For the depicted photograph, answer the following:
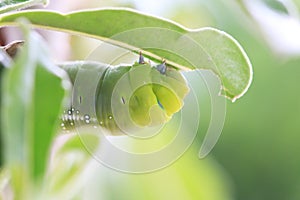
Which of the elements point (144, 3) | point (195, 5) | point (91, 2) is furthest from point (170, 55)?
point (195, 5)

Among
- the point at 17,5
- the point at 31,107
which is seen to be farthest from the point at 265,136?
the point at 31,107

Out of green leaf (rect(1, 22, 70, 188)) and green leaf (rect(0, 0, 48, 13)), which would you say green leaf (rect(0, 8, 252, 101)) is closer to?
green leaf (rect(0, 0, 48, 13))

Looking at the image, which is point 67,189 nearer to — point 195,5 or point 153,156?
point 153,156

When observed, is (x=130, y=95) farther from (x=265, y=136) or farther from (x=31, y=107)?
(x=265, y=136)

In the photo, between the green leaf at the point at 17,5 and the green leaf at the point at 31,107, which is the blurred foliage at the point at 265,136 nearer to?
the green leaf at the point at 17,5

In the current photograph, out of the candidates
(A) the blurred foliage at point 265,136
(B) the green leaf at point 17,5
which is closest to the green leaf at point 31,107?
(B) the green leaf at point 17,5

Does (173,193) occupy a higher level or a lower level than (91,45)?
lower
